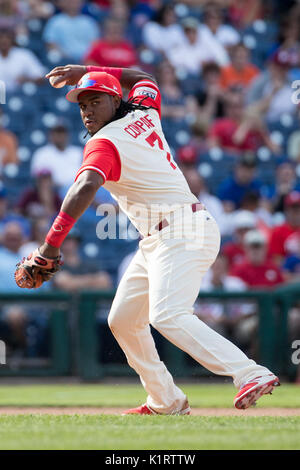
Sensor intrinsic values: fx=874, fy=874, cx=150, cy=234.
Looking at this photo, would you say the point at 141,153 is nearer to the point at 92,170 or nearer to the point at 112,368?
the point at 92,170

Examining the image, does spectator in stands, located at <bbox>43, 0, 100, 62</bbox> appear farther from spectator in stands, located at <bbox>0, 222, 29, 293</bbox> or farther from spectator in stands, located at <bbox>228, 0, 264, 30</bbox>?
spectator in stands, located at <bbox>0, 222, 29, 293</bbox>

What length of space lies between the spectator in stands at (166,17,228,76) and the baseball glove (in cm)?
788

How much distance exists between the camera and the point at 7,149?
33.3 feet

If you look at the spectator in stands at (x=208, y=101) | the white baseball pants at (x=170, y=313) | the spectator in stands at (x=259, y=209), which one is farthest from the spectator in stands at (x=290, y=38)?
the white baseball pants at (x=170, y=313)

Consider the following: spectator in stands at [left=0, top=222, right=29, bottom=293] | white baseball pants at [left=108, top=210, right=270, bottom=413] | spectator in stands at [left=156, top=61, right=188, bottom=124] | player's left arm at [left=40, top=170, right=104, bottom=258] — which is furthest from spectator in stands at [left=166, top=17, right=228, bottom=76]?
player's left arm at [left=40, top=170, right=104, bottom=258]

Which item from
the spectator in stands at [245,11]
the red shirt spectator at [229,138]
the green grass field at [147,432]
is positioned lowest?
the green grass field at [147,432]

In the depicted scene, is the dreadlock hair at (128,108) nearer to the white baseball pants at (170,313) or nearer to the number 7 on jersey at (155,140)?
the number 7 on jersey at (155,140)

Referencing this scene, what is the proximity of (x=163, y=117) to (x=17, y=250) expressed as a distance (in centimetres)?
330

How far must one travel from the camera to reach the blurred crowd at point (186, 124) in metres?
8.88

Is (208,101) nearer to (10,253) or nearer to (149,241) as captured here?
(10,253)

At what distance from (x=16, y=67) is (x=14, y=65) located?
38 millimetres

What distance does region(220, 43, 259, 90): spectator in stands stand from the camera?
12.1 metres

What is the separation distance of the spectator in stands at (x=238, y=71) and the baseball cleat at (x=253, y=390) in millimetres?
8204
